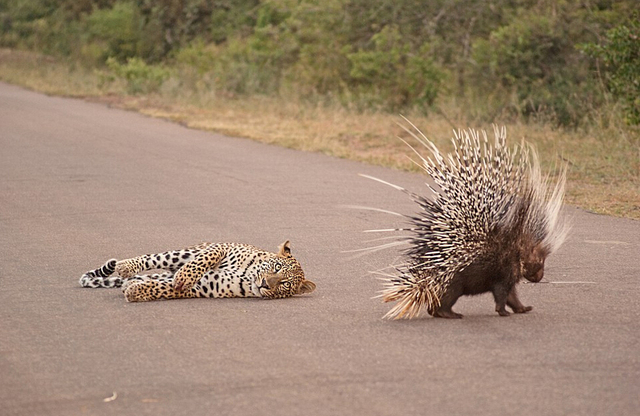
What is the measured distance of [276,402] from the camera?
15.4 feet

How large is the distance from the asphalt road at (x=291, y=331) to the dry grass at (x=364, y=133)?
2.11 metres

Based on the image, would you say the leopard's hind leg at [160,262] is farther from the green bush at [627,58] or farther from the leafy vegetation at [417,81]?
the green bush at [627,58]

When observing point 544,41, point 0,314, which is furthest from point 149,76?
point 0,314

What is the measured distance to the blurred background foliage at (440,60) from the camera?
19156mm

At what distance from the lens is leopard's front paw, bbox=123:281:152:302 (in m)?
6.93

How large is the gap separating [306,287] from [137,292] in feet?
3.91

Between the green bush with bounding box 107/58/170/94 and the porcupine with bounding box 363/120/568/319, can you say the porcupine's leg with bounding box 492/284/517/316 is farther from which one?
the green bush with bounding box 107/58/170/94

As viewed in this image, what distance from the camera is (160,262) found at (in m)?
7.32

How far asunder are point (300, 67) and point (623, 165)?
14.3 meters

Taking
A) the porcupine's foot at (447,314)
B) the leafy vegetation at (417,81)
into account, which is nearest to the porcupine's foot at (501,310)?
the porcupine's foot at (447,314)

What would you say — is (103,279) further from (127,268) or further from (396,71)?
(396,71)

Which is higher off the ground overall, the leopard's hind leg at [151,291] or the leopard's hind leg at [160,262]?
the leopard's hind leg at [160,262]

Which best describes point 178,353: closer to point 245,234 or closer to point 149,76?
point 245,234

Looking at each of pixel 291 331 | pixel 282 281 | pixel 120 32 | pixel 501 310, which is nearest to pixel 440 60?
pixel 282 281
